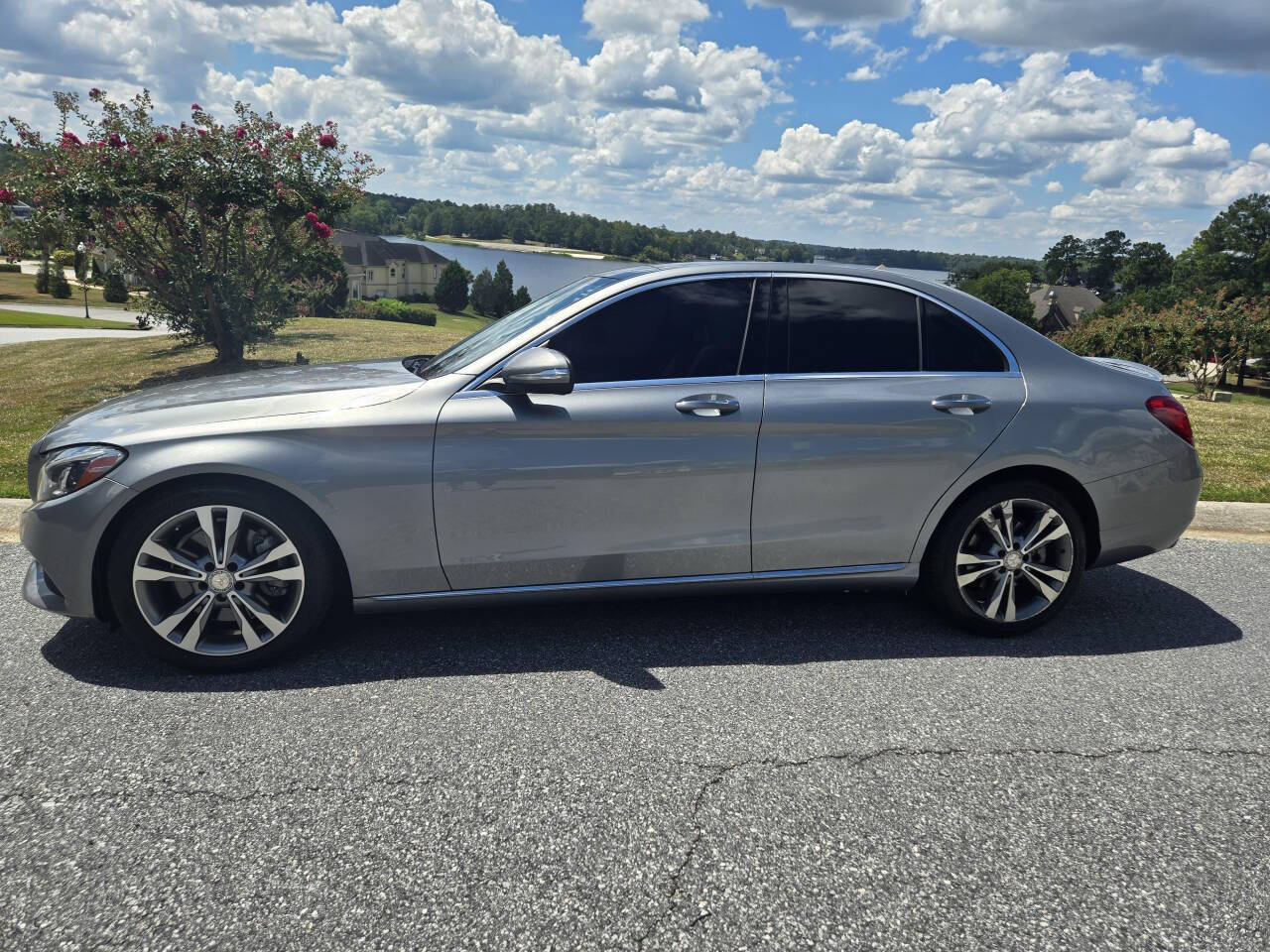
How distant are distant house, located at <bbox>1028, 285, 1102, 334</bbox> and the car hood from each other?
8739 cm

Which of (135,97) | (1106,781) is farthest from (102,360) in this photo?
(1106,781)

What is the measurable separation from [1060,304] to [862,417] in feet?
334

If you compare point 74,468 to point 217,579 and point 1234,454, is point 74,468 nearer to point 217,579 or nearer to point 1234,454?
point 217,579

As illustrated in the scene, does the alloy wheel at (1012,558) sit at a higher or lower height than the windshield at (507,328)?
lower

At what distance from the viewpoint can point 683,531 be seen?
4043 millimetres

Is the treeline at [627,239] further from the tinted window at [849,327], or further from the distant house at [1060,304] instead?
the distant house at [1060,304]

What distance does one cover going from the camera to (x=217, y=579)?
146 inches

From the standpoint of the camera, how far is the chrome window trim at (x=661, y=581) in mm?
3922

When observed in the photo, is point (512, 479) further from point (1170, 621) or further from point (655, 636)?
point (1170, 621)

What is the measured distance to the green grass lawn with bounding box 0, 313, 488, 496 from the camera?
9828 millimetres

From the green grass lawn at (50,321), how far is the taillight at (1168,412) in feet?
115

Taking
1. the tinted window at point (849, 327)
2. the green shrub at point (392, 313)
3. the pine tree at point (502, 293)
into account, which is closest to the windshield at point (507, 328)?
the tinted window at point (849, 327)

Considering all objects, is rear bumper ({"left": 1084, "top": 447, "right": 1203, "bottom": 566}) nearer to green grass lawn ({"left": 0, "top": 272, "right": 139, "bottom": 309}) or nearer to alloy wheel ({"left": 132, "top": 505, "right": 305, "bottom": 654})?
alloy wheel ({"left": 132, "top": 505, "right": 305, "bottom": 654})

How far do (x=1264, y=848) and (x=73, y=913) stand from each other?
331cm
